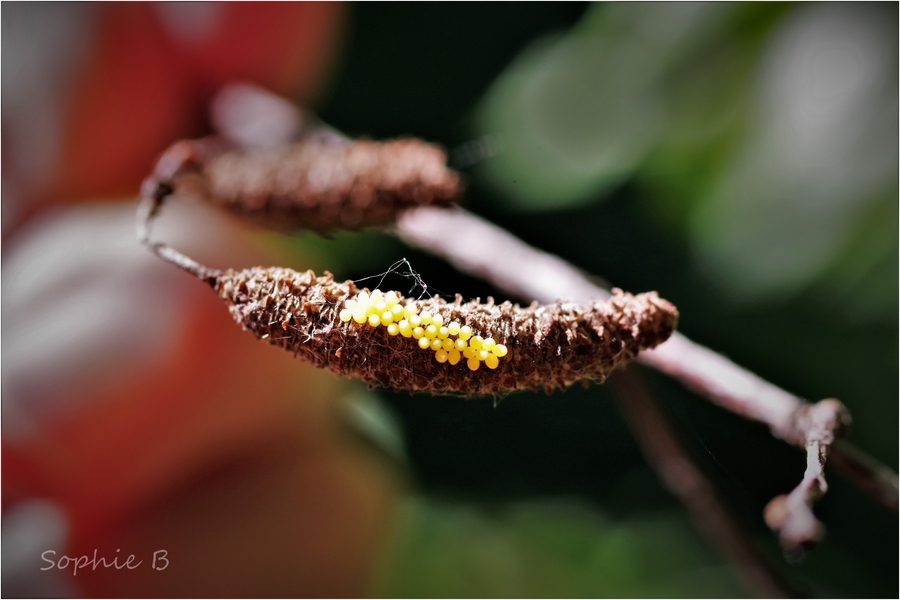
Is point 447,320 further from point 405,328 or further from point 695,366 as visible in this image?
point 695,366

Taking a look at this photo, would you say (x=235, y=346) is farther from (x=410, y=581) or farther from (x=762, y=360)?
(x=762, y=360)

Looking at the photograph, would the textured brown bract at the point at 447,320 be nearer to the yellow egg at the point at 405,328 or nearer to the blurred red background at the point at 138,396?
the yellow egg at the point at 405,328

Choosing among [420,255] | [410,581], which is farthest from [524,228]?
[410,581]

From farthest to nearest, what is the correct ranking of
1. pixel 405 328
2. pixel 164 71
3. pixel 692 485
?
pixel 164 71, pixel 692 485, pixel 405 328

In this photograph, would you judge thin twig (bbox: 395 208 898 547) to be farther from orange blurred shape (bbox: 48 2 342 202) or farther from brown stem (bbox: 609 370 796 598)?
orange blurred shape (bbox: 48 2 342 202)

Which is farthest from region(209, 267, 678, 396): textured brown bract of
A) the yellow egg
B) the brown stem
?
the brown stem

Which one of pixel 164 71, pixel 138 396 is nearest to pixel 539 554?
pixel 138 396

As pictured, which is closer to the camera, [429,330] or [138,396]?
[429,330]
